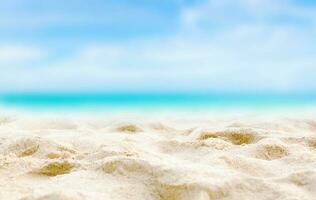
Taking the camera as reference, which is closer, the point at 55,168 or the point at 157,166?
the point at 157,166

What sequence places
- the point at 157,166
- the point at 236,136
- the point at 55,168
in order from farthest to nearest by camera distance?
1. the point at 236,136
2. the point at 55,168
3. the point at 157,166

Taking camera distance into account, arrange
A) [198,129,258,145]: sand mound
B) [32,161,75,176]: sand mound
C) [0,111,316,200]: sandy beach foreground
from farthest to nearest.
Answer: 1. [198,129,258,145]: sand mound
2. [32,161,75,176]: sand mound
3. [0,111,316,200]: sandy beach foreground

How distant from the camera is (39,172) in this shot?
1.88 meters

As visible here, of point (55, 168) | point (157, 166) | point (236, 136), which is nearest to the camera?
point (157, 166)

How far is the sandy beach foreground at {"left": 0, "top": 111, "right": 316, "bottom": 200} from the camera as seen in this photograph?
1.58 m

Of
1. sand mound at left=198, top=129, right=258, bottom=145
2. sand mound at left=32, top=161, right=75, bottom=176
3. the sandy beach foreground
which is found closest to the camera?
the sandy beach foreground

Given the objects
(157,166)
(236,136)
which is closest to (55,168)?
(157,166)

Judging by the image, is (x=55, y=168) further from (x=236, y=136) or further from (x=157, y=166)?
(x=236, y=136)

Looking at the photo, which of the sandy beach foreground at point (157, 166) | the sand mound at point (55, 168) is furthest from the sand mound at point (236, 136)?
the sand mound at point (55, 168)

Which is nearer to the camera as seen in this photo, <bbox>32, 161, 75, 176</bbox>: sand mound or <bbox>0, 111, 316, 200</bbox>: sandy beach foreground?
<bbox>0, 111, 316, 200</bbox>: sandy beach foreground

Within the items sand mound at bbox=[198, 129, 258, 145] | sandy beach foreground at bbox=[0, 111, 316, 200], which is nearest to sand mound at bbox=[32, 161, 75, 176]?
Answer: sandy beach foreground at bbox=[0, 111, 316, 200]

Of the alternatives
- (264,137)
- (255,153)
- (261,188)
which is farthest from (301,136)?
(261,188)

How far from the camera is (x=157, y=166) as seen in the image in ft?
5.78

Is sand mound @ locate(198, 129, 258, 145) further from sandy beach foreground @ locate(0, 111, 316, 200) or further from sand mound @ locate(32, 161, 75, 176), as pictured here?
sand mound @ locate(32, 161, 75, 176)
